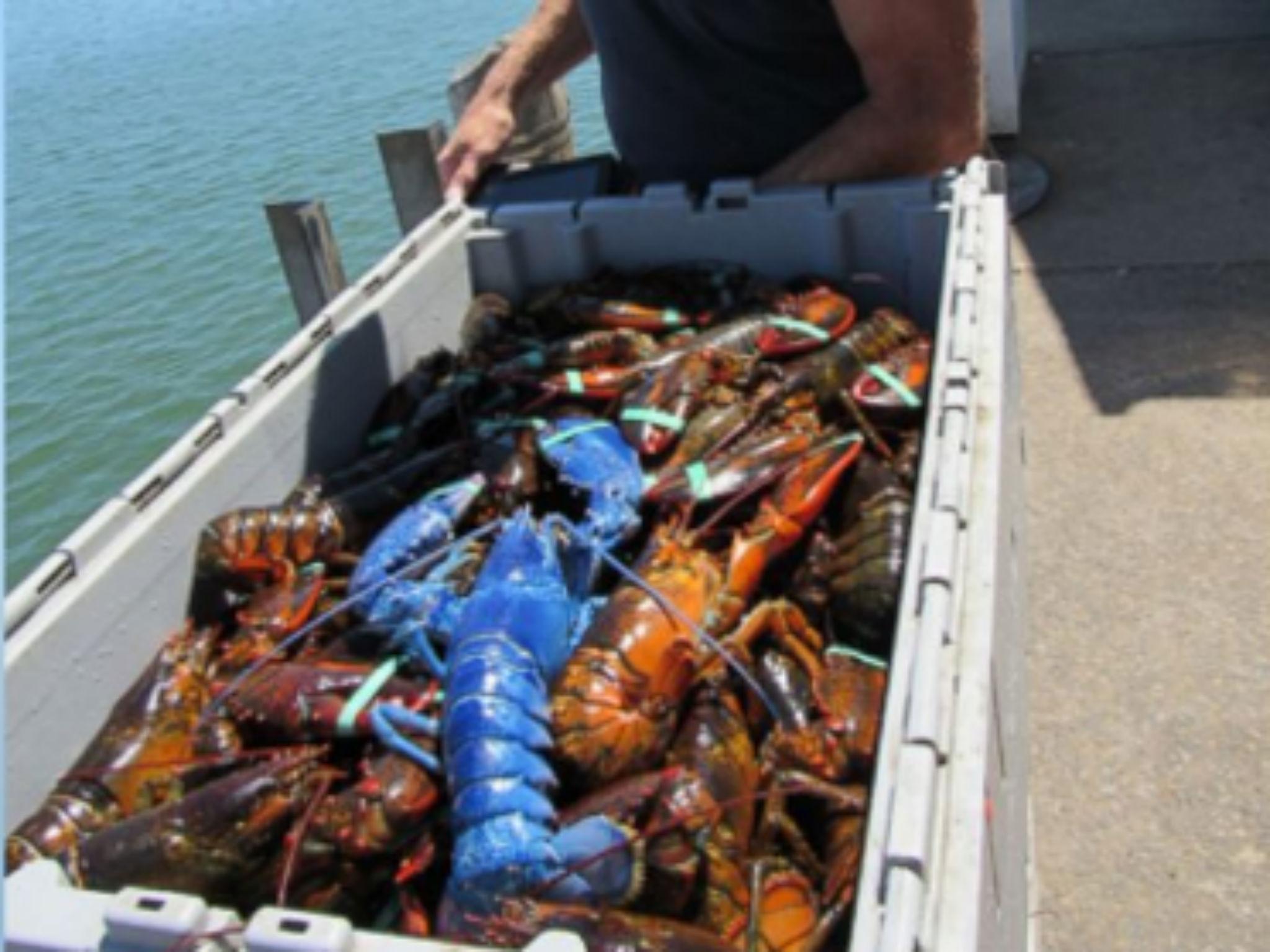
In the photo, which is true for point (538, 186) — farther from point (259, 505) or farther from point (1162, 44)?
point (1162, 44)

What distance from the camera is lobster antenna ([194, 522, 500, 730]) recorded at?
235 cm

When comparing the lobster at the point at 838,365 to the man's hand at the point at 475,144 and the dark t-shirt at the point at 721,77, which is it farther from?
the man's hand at the point at 475,144

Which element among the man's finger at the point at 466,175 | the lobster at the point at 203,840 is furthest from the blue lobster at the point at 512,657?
the man's finger at the point at 466,175

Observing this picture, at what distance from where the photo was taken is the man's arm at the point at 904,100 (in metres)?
2.94

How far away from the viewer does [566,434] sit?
2.85m

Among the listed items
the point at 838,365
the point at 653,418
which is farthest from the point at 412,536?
the point at 838,365

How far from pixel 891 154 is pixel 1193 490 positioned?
1625 mm

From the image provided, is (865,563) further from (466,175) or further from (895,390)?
(466,175)

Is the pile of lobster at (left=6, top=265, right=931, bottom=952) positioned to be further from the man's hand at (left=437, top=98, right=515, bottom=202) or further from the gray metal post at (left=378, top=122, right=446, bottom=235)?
the gray metal post at (left=378, top=122, right=446, bottom=235)

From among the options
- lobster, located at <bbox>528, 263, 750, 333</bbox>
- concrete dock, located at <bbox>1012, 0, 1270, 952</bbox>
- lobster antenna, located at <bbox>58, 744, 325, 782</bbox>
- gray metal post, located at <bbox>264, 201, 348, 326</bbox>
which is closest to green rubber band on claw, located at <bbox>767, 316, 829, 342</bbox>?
lobster, located at <bbox>528, 263, 750, 333</bbox>

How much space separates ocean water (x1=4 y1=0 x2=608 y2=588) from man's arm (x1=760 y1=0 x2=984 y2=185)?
12.4 ft

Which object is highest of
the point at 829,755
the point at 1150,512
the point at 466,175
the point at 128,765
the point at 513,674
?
the point at 466,175

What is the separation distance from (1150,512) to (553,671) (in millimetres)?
2482

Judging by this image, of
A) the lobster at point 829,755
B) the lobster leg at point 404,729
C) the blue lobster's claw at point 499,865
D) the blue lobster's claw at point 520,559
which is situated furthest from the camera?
the blue lobster's claw at point 520,559
